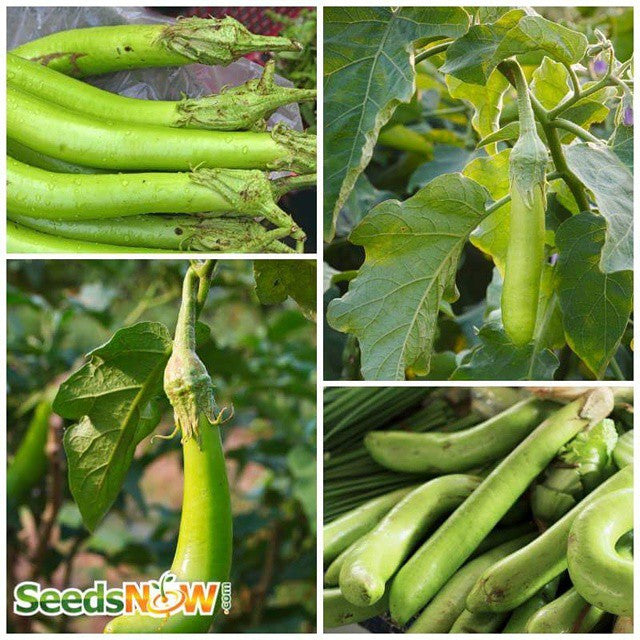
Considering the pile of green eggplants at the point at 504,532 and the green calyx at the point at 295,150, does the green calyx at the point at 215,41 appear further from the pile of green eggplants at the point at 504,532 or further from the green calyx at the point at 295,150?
the pile of green eggplants at the point at 504,532

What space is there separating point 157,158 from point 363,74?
0.22 metres

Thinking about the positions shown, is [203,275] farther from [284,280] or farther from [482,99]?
[482,99]

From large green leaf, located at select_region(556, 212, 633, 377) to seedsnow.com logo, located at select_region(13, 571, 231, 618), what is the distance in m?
0.41

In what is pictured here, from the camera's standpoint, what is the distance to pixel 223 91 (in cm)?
86

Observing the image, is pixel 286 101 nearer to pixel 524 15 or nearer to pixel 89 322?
pixel 524 15

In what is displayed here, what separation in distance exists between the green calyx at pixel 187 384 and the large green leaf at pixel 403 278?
0.13 meters

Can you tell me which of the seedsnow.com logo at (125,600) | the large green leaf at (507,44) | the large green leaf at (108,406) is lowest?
the seedsnow.com logo at (125,600)

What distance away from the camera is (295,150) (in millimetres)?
843

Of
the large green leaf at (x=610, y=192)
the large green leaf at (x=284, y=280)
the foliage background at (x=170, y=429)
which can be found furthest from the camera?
the foliage background at (x=170, y=429)

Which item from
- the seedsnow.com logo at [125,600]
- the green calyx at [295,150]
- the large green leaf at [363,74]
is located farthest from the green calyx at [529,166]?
the seedsnow.com logo at [125,600]

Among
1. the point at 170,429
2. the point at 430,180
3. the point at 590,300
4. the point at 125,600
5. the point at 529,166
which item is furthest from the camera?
the point at 170,429

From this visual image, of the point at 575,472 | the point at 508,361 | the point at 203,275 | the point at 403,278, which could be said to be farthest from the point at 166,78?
the point at 575,472

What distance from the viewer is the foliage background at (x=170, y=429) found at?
4.48 ft

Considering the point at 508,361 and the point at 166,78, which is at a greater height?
the point at 166,78
